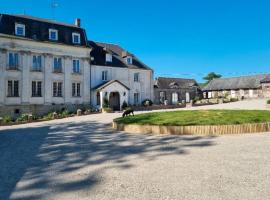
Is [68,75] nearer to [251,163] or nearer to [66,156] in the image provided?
[66,156]

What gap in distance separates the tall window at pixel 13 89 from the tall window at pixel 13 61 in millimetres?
1635

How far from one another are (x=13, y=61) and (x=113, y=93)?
42.6ft

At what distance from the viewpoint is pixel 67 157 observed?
30.2ft

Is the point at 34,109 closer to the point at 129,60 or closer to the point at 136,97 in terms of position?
the point at 136,97

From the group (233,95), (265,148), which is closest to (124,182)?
(265,148)

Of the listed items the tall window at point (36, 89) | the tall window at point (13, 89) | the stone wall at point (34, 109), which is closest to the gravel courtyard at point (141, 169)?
the stone wall at point (34, 109)

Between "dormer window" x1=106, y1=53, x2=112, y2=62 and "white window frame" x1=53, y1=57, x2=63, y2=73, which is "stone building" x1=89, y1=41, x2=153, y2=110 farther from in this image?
"white window frame" x1=53, y1=57, x2=63, y2=73

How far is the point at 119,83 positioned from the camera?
1383 inches

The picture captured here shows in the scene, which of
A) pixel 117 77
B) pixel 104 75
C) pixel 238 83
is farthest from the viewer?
pixel 238 83

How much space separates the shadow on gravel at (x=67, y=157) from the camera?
6242 mm

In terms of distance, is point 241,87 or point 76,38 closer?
point 76,38

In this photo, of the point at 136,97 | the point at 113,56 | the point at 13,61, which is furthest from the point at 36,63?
the point at 136,97

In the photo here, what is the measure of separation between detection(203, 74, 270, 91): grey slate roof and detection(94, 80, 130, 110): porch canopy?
32.0 m

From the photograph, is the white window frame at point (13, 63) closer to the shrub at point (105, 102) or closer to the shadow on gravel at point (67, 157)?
the shrub at point (105, 102)
